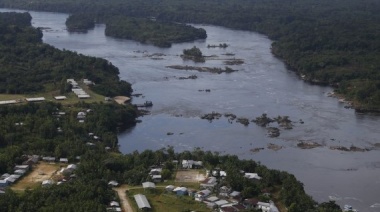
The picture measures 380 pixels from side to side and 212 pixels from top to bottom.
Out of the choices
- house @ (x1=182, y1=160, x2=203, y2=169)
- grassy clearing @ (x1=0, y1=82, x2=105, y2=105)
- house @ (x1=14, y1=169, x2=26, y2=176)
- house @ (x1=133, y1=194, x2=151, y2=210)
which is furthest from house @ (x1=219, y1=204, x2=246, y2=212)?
grassy clearing @ (x1=0, y1=82, x2=105, y2=105)

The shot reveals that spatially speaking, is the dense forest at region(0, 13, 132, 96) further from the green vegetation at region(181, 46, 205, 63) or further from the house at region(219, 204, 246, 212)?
the house at region(219, 204, 246, 212)

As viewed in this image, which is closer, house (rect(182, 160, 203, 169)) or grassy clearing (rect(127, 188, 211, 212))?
grassy clearing (rect(127, 188, 211, 212))

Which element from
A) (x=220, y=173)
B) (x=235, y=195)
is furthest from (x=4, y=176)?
(x=235, y=195)

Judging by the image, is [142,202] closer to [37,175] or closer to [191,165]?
[191,165]

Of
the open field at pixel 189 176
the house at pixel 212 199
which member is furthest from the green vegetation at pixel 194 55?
the house at pixel 212 199

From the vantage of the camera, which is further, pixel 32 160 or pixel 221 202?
pixel 32 160

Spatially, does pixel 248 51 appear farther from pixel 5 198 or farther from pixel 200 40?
pixel 5 198
